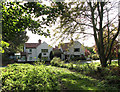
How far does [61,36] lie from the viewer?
9898mm

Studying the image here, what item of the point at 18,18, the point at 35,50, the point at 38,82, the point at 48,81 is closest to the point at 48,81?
the point at 48,81

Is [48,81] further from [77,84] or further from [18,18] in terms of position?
[18,18]

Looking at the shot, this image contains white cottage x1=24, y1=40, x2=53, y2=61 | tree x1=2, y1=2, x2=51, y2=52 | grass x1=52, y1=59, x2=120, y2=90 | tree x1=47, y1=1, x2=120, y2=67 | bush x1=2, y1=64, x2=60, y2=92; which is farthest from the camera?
white cottage x1=24, y1=40, x2=53, y2=61

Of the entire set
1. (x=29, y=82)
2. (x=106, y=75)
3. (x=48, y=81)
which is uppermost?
(x=29, y=82)

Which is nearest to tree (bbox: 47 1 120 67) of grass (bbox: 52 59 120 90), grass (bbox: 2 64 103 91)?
grass (bbox: 52 59 120 90)

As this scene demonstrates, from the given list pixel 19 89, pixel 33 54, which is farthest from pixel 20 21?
pixel 33 54

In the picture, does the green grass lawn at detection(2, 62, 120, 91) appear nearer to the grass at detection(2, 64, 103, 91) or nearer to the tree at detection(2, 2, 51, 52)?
the grass at detection(2, 64, 103, 91)

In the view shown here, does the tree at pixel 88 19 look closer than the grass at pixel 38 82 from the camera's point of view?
No

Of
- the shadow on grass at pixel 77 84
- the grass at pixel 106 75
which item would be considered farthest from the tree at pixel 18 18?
the grass at pixel 106 75

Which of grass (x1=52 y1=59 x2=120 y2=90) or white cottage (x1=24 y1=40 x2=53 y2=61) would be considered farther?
white cottage (x1=24 y1=40 x2=53 y2=61)

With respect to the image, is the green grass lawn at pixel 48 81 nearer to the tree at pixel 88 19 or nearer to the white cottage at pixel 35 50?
the tree at pixel 88 19

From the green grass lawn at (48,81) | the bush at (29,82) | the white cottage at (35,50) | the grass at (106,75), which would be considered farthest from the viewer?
the white cottage at (35,50)

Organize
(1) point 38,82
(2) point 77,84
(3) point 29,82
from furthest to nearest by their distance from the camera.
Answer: (2) point 77,84
(1) point 38,82
(3) point 29,82

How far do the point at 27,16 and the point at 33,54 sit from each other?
70.7 ft
